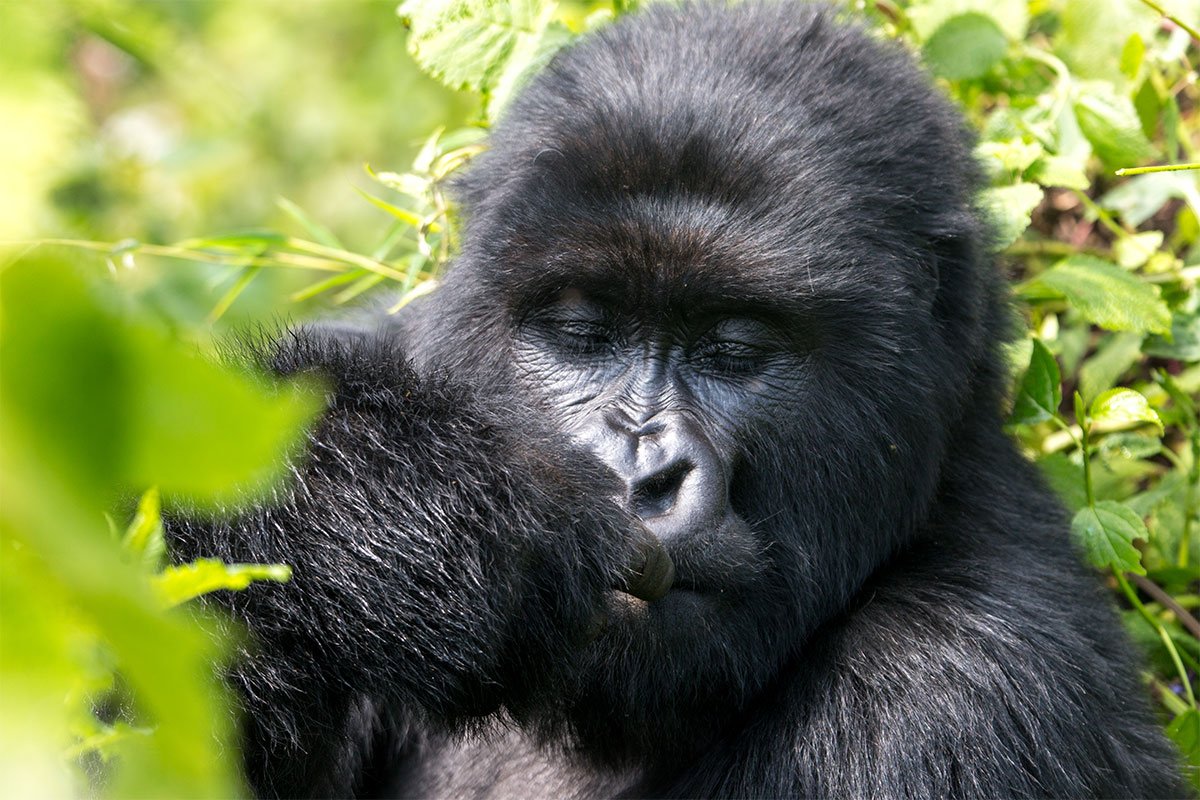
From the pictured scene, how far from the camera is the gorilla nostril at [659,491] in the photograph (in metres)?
2.21

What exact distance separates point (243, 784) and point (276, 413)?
68.6 inches

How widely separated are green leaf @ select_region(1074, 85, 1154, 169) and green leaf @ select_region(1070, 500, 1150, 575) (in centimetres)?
101

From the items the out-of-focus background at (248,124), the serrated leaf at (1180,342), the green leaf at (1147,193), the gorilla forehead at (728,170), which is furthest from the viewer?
the out-of-focus background at (248,124)

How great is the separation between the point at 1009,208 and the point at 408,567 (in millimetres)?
1756

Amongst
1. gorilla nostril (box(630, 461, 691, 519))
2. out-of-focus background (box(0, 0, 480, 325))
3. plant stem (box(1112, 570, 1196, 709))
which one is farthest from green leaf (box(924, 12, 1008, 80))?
out-of-focus background (box(0, 0, 480, 325))

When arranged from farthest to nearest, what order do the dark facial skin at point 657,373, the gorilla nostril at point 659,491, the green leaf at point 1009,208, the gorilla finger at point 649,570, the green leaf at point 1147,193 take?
the green leaf at point 1147,193 → the green leaf at point 1009,208 → the dark facial skin at point 657,373 → the gorilla nostril at point 659,491 → the gorilla finger at point 649,570

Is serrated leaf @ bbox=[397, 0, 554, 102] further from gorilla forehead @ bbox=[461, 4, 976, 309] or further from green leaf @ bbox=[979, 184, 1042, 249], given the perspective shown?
green leaf @ bbox=[979, 184, 1042, 249]

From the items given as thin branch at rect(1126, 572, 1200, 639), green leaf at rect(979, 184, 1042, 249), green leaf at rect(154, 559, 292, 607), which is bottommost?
thin branch at rect(1126, 572, 1200, 639)

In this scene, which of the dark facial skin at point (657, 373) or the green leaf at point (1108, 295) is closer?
the dark facial skin at point (657, 373)

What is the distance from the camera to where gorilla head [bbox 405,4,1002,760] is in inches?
94.0

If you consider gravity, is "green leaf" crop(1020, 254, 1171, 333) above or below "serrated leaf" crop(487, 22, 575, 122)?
above

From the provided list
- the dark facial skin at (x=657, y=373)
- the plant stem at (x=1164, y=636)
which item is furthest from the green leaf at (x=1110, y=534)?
the dark facial skin at (x=657, y=373)

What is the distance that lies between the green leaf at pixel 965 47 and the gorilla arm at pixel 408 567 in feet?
5.93

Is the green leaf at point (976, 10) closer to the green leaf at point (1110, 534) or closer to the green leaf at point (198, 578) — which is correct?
the green leaf at point (1110, 534)
